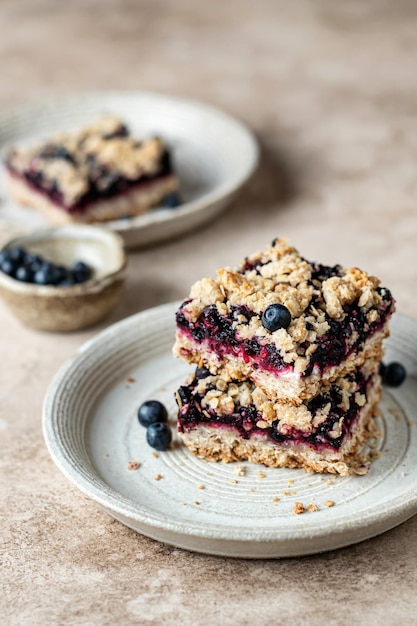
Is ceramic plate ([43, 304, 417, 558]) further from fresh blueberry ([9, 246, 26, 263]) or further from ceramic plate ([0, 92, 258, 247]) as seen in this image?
ceramic plate ([0, 92, 258, 247])

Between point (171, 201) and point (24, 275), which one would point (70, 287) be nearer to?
point (24, 275)

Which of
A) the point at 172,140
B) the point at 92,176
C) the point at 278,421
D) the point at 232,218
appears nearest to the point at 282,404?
the point at 278,421

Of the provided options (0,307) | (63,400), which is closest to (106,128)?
(0,307)

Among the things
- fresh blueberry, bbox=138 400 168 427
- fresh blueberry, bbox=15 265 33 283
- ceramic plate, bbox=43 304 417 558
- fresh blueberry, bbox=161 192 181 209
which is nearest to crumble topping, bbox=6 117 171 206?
fresh blueberry, bbox=161 192 181 209

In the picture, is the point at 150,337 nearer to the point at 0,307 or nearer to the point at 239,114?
the point at 0,307

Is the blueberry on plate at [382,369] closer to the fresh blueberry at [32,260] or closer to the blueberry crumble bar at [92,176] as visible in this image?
the fresh blueberry at [32,260]

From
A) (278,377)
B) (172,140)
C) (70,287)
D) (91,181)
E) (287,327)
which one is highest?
(287,327)
